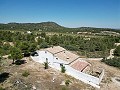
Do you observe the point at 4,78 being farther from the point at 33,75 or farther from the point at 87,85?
the point at 87,85

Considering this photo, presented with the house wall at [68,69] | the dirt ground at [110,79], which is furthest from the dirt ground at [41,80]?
the house wall at [68,69]

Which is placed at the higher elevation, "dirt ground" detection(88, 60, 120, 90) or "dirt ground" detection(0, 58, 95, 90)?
"dirt ground" detection(0, 58, 95, 90)

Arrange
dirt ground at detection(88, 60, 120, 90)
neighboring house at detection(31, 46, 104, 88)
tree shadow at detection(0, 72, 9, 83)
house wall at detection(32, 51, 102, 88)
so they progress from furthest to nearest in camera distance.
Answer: neighboring house at detection(31, 46, 104, 88), house wall at detection(32, 51, 102, 88), dirt ground at detection(88, 60, 120, 90), tree shadow at detection(0, 72, 9, 83)

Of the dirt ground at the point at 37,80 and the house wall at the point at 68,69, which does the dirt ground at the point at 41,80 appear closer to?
the dirt ground at the point at 37,80

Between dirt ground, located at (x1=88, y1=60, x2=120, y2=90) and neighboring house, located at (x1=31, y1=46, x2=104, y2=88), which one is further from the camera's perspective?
neighboring house, located at (x1=31, y1=46, x2=104, y2=88)

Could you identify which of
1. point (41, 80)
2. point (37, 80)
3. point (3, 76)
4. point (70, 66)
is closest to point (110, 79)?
point (70, 66)

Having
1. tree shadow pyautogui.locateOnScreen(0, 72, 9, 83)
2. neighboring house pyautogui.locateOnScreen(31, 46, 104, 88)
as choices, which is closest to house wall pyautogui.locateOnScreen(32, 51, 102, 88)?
neighboring house pyautogui.locateOnScreen(31, 46, 104, 88)

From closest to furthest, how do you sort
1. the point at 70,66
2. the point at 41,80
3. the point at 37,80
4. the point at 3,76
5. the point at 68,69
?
the point at 37,80, the point at 41,80, the point at 3,76, the point at 68,69, the point at 70,66

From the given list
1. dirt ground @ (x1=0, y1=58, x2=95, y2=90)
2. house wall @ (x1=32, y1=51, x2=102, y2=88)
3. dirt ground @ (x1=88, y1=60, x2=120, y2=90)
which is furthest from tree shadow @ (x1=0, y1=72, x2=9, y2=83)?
dirt ground @ (x1=88, y1=60, x2=120, y2=90)

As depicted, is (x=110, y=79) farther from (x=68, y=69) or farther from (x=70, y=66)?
(x=68, y=69)

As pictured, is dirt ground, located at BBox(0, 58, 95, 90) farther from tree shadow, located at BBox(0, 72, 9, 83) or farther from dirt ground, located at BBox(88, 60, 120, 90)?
dirt ground, located at BBox(88, 60, 120, 90)

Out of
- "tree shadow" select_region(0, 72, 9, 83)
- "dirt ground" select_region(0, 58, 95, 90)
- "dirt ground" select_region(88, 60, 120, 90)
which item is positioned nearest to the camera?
"dirt ground" select_region(0, 58, 95, 90)
